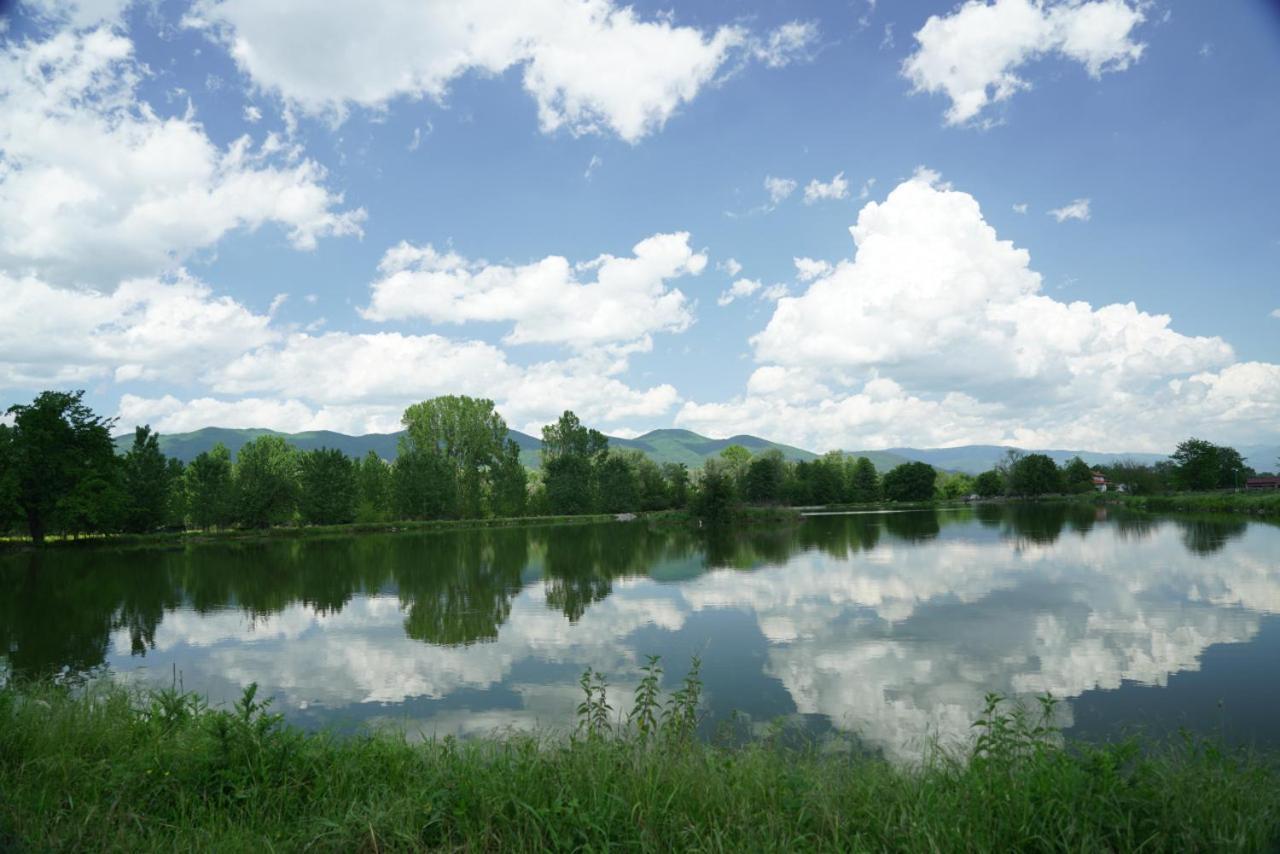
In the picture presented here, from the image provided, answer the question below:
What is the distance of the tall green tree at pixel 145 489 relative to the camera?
55719mm

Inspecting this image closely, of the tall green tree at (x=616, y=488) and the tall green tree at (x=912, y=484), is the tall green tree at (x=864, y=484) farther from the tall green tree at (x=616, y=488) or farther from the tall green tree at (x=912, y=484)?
the tall green tree at (x=616, y=488)

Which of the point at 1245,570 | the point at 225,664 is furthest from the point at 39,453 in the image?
the point at 1245,570

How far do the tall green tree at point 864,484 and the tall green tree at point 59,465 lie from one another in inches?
3878

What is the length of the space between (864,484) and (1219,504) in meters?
58.5

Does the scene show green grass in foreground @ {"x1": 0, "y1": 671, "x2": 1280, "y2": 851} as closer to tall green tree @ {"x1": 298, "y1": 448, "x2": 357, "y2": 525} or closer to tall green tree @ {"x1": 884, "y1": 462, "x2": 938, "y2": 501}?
tall green tree @ {"x1": 298, "y1": 448, "x2": 357, "y2": 525}

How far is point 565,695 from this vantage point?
451 inches

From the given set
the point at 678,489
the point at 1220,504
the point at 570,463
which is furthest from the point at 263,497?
the point at 1220,504

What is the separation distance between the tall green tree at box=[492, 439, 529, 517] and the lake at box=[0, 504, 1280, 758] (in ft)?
157

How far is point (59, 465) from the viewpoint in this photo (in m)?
46.9

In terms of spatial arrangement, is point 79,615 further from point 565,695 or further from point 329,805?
point 329,805

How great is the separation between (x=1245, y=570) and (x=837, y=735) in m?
22.8

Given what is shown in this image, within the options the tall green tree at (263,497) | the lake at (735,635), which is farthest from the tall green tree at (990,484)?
the tall green tree at (263,497)

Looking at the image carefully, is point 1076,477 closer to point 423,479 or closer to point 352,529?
point 423,479

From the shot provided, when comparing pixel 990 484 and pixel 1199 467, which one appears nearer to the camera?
pixel 1199 467
